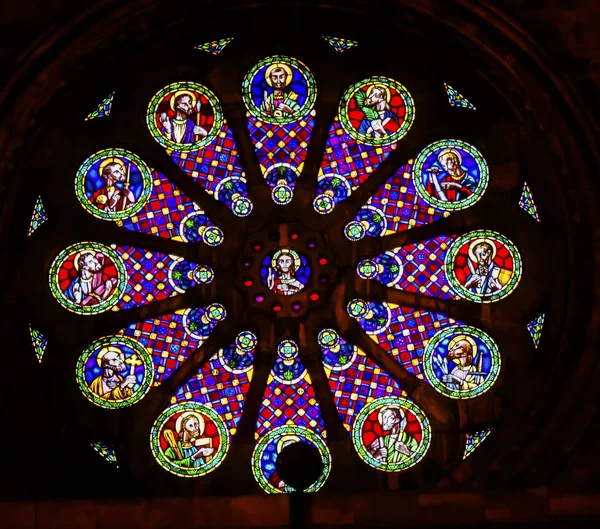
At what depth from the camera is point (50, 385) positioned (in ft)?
41.1

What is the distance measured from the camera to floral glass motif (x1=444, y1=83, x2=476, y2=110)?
13.4 metres

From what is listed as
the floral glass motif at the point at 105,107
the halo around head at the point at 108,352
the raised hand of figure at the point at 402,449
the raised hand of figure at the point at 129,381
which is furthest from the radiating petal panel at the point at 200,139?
the raised hand of figure at the point at 402,449

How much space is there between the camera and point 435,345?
12.8 m

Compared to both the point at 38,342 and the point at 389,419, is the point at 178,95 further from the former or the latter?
the point at 389,419

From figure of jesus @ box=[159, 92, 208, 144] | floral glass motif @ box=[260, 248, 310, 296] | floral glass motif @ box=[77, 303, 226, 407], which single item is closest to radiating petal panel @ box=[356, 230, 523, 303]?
floral glass motif @ box=[260, 248, 310, 296]

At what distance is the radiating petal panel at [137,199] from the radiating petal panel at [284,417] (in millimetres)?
1341

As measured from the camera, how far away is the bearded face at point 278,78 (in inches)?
535

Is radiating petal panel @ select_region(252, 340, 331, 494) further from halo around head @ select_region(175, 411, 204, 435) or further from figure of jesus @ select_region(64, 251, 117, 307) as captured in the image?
figure of jesus @ select_region(64, 251, 117, 307)

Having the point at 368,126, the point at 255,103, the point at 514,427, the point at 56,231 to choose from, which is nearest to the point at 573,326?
the point at 514,427

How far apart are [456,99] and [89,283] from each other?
3748 mm

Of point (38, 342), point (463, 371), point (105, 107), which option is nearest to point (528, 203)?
point (463, 371)

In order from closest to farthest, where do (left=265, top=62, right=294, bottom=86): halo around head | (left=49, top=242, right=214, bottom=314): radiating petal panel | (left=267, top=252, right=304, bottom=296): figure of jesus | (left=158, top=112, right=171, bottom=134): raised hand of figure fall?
1. (left=49, top=242, right=214, bottom=314): radiating petal panel
2. (left=267, top=252, right=304, bottom=296): figure of jesus
3. (left=158, top=112, right=171, bottom=134): raised hand of figure
4. (left=265, top=62, right=294, bottom=86): halo around head

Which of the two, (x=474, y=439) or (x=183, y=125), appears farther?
(x=183, y=125)

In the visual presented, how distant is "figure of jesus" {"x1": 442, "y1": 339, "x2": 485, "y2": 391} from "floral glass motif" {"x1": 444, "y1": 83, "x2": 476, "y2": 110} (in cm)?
224
